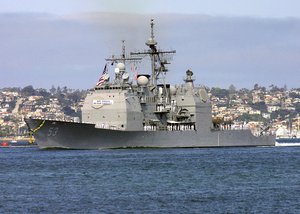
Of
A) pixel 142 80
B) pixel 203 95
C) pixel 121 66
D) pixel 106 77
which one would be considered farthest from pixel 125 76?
pixel 203 95

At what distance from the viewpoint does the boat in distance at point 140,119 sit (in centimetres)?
6644

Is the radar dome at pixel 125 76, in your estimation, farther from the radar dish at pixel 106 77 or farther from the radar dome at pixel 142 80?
the radar dome at pixel 142 80

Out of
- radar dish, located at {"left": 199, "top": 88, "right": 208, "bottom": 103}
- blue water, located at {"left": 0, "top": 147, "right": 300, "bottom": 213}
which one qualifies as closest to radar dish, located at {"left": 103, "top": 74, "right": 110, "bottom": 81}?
blue water, located at {"left": 0, "top": 147, "right": 300, "bottom": 213}

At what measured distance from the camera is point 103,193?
124ft

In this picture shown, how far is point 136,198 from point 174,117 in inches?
1502

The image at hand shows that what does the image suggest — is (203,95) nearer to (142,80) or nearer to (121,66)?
(142,80)

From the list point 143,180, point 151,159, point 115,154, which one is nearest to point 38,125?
point 115,154

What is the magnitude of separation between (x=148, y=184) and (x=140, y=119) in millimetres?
28442

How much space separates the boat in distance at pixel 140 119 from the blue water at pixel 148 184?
14.3ft

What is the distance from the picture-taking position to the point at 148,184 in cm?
4150

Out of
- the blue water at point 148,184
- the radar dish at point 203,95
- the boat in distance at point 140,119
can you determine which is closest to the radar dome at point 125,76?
the boat in distance at point 140,119

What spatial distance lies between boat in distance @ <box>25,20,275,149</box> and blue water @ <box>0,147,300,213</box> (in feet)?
14.3

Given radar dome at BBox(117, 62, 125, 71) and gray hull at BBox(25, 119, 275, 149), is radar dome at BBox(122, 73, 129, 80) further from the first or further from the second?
gray hull at BBox(25, 119, 275, 149)

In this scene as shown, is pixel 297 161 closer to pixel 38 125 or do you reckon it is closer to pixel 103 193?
pixel 38 125
